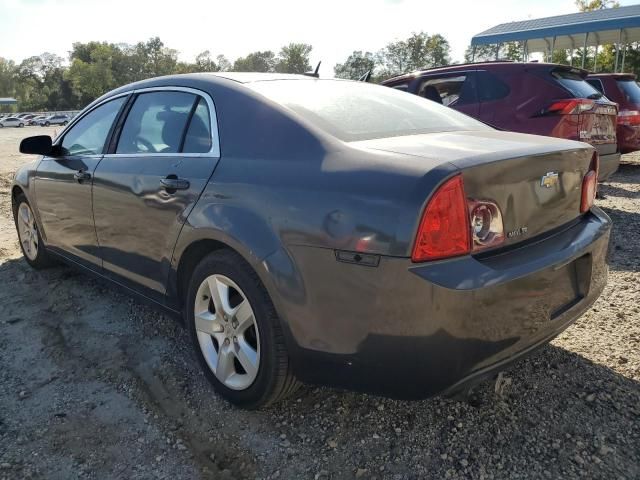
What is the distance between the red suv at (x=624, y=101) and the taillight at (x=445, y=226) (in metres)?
7.53

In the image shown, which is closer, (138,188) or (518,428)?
(518,428)

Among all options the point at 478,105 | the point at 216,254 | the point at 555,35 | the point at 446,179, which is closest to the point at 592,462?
the point at 446,179

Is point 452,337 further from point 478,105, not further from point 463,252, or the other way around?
point 478,105

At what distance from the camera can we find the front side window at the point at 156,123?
9.60 ft

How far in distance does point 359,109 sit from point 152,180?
3.83 feet

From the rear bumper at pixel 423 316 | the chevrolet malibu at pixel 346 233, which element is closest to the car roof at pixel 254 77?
the chevrolet malibu at pixel 346 233

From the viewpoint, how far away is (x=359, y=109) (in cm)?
270

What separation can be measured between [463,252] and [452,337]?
30 cm

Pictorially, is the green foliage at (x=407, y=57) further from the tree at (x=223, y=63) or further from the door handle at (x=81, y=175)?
the door handle at (x=81, y=175)

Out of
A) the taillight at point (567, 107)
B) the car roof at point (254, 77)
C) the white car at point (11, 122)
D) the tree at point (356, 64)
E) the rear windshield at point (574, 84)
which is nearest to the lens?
the car roof at point (254, 77)

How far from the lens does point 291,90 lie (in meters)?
2.74

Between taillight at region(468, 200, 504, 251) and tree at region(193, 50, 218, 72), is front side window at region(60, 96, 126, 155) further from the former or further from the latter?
tree at region(193, 50, 218, 72)

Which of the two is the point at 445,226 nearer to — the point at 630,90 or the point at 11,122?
the point at 630,90

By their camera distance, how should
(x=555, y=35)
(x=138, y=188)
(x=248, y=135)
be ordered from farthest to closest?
(x=555, y=35) → (x=138, y=188) → (x=248, y=135)
